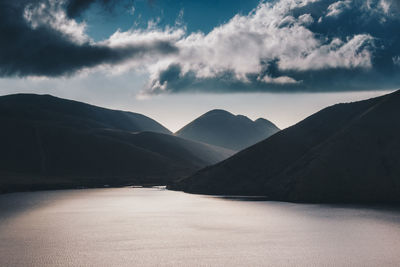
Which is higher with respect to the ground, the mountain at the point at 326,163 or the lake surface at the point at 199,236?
the mountain at the point at 326,163

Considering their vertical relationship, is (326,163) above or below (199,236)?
above

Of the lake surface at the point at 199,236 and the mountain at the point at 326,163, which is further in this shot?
the mountain at the point at 326,163

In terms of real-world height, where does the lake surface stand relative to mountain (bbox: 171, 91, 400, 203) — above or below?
below

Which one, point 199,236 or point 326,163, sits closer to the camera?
point 199,236

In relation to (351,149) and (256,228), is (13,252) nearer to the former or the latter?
(256,228)

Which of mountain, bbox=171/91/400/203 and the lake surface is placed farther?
mountain, bbox=171/91/400/203
